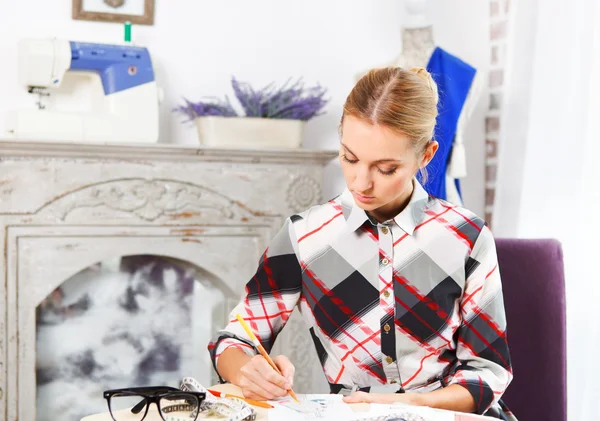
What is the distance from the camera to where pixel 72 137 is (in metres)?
2.17

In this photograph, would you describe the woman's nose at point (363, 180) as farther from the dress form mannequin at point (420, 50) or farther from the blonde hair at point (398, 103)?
the dress form mannequin at point (420, 50)

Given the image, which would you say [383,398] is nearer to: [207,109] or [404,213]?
[404,213]

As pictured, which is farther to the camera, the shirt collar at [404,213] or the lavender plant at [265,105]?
the lavender plant at [265,105]

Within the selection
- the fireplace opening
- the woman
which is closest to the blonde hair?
the woman

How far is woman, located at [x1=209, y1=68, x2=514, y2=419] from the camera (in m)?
1.17

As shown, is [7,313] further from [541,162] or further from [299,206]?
[541,162]

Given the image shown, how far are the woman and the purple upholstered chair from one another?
259mm

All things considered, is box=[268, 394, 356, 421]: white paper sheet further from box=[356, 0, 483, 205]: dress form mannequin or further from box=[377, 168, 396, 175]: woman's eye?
box=[356, 0, 483, 205]: dress form mannequin

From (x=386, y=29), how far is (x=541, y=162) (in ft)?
2.49

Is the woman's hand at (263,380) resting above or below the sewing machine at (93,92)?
below

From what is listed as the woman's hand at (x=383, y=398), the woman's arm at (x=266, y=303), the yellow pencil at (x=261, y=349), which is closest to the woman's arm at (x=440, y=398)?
the woman's hand at (x=383, y=398)

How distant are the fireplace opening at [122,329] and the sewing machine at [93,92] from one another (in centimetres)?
44

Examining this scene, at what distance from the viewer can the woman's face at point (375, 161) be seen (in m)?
1.15

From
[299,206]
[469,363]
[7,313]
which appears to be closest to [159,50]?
[299,206]
